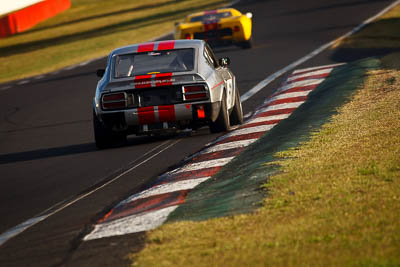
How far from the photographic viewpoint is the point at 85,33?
37.2 meters

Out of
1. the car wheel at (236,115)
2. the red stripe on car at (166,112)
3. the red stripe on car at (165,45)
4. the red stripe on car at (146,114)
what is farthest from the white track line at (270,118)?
the red stripe on car at (146,114)

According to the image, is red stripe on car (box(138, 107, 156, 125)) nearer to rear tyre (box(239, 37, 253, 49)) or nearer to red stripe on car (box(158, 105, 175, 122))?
red stripe on car (box(158, 105, 175, 122))

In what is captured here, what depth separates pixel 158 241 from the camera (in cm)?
538

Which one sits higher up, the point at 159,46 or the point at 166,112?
the point at 159,46

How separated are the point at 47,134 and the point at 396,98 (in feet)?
17.7

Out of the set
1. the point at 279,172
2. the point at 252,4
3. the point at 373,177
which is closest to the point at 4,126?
the point at 279,172

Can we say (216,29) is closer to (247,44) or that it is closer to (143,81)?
(247,44)

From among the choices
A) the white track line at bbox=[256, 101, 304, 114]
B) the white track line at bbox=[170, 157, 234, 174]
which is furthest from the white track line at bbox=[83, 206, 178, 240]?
the white track line at bbox=[256, 101, 304, 114]

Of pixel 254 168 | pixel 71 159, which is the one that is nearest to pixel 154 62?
pixel 71 159

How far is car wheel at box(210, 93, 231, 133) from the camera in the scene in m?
10.8

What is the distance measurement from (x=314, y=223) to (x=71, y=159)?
18.5ft

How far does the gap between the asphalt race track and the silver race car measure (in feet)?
0.91

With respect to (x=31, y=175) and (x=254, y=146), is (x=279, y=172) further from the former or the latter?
(x=31, y=175)

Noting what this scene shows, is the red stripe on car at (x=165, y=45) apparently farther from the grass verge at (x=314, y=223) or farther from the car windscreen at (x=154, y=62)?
the grass verge at (x=314, y=223)
